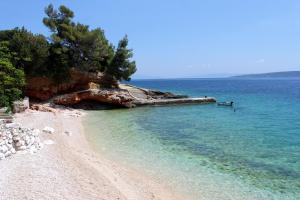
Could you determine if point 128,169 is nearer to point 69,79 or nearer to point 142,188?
point 142,188

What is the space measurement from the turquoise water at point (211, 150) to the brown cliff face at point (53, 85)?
965cm

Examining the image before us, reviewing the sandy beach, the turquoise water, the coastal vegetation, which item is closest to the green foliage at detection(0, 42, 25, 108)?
the turquoise water

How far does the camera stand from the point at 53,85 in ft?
133

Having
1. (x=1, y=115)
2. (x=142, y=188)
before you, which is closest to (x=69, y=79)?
(x=1, y=115)

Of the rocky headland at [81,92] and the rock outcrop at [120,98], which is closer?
the rock outcrop at [120,98]

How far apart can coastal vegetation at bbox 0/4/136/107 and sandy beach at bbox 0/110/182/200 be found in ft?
72.5

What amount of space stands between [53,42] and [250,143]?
1074 inches

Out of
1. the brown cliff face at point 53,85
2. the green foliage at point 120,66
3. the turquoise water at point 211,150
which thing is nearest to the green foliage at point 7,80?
the turquoise water at point 211,150

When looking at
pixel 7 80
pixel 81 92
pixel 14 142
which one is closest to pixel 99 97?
pixel 81 92

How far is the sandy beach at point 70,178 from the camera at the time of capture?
1086 centimetres

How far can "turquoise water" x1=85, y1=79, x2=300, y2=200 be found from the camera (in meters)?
13.2

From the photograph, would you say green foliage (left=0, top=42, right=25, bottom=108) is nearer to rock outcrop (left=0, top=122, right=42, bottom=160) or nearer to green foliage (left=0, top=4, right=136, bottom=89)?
rock outcrop (left=0, top=122, right=42, bottom=160)

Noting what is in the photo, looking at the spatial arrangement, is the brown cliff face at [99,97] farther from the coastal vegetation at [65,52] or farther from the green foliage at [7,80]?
the green foliage at [7,80]

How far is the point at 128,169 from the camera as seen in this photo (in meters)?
15.2
